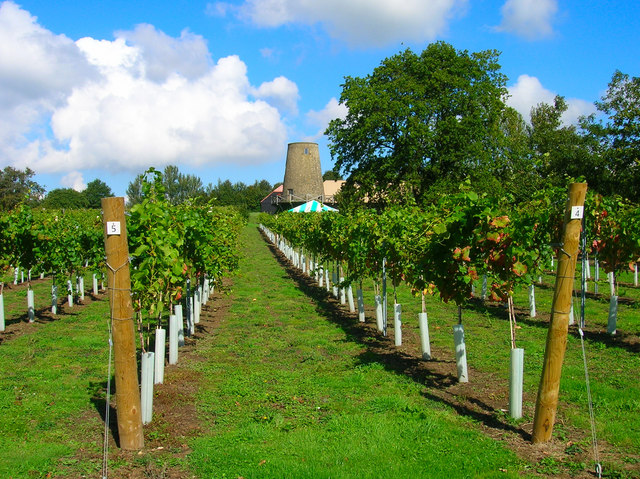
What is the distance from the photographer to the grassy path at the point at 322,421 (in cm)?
459

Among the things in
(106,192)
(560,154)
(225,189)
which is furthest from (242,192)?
(560,154)

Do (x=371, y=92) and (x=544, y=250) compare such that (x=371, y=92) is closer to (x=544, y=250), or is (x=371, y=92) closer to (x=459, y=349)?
(x=544, y=250)

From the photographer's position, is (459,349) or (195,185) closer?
(459,349)

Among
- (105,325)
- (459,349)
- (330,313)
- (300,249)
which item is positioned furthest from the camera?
(300,249)

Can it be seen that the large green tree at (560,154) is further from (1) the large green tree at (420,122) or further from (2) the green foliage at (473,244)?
(2) the green foliage at (473,244)

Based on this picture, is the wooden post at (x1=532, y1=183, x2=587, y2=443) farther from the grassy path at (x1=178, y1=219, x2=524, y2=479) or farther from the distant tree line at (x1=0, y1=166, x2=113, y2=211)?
the distant tree line at (x1=0, y1=166, x2=113, y2=211)

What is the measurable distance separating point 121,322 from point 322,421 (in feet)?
7.44

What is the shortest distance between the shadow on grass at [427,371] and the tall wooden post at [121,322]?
3.33 metres

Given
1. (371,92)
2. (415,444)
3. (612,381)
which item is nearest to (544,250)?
(612,381)

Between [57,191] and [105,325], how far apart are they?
8090 centimetres

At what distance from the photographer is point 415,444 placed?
5.03 metres

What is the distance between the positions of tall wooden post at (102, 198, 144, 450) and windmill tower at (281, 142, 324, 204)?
6380 cm

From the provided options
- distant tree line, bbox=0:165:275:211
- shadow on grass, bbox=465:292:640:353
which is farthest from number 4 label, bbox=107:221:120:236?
distant tree line, bbox=0:165:275:211

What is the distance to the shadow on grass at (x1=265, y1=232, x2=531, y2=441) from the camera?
5859mm
